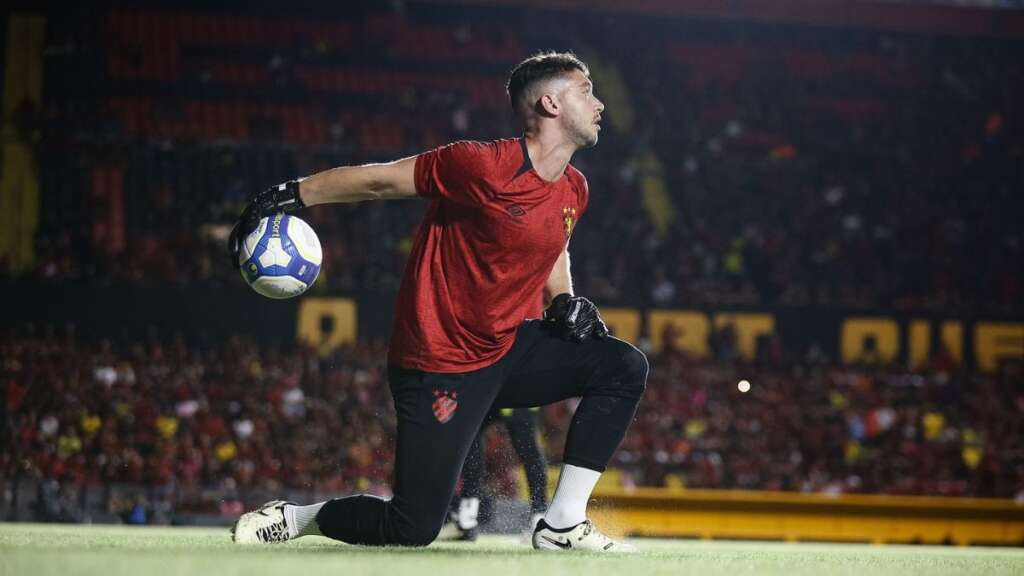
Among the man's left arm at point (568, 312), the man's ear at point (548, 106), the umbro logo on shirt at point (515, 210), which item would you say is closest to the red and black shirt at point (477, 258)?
the umbro logo on shirt at point (515, 210)

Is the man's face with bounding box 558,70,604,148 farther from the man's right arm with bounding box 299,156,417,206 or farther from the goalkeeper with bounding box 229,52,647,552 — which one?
the man's right arm with bounding box 299,156,417,206

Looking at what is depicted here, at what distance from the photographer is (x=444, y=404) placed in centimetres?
521

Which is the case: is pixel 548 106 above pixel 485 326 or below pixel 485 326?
above

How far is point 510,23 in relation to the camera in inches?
1141

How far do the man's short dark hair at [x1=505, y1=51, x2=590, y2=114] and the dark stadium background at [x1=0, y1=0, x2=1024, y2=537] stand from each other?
9.30 m

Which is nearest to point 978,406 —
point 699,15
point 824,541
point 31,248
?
point 824,541

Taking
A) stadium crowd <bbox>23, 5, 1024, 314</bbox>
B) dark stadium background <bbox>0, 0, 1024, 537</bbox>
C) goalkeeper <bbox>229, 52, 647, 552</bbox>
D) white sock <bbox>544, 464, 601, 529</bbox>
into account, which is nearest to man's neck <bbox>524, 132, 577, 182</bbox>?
goalkeeper <bbox>229, 52, 647, 552</bbox>

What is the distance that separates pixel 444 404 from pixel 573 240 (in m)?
18.1

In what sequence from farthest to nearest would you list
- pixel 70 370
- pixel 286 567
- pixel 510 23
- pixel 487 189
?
pixel 510 23
pixel 70 370
pixel 487 189
pixel 286 567

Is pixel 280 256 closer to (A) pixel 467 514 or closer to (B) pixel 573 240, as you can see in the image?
(A) pixel 467 514

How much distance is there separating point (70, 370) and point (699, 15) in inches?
614

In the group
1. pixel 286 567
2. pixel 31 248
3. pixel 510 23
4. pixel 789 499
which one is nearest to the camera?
pixel 286 567

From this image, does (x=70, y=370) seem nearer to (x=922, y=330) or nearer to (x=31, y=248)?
(x=31, y=248)

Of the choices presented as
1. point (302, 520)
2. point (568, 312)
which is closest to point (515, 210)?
point (568, 312)
